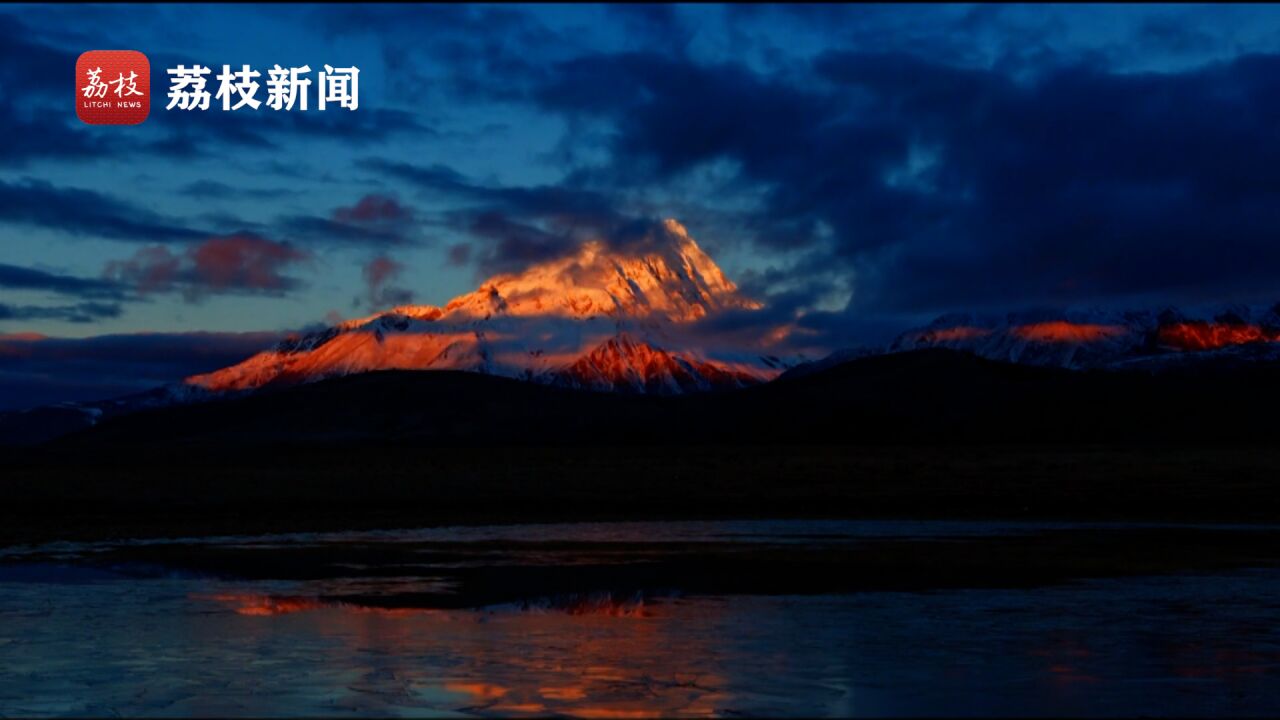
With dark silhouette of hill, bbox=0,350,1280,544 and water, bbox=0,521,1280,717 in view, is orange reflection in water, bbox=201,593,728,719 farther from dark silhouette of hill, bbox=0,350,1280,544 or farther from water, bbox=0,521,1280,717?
dark silhouette of hill, bbox=0,350,1280,544

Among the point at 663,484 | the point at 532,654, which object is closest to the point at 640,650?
the point at 532,654

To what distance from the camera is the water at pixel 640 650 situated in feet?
61.0

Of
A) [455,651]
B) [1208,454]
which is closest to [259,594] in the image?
[455,651]

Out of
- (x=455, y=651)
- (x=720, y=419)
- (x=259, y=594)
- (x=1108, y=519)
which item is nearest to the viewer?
(x=455, y=651)

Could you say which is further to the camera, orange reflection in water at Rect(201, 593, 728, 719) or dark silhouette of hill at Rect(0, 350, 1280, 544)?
dark silhouette of hill at Rect(0, 350, 1280, 544)

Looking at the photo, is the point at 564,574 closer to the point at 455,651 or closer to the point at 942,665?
the point at 455,651

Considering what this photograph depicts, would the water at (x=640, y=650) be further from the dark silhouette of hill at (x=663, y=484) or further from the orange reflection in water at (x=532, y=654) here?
the dark silhouette of hill at (x=663, y=484)

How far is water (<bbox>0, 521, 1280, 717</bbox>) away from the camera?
61.0 feet

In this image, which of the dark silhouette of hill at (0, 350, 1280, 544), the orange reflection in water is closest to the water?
the orange reflection in water

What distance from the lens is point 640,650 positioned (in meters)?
22.7

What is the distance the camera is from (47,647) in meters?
23.0

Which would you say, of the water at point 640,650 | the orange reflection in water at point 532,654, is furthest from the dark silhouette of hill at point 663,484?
the orange reflection in water at point 532,654

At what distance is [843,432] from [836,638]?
516ft

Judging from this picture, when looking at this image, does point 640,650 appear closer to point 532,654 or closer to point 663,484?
point 532,654
